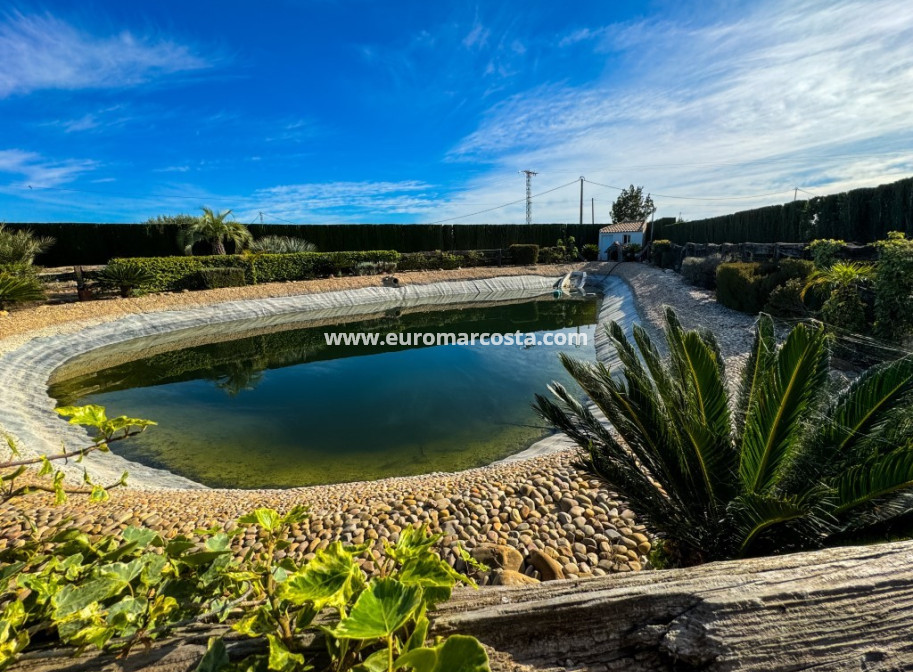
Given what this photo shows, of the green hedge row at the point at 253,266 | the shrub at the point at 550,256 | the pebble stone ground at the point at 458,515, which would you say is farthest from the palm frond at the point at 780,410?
the shrub at the point at 550,256

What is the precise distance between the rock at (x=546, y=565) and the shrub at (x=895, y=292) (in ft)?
20.5

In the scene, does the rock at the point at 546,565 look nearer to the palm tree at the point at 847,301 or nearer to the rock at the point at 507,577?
the rock at the point at 507,577

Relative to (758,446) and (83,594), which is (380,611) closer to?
(83,594)

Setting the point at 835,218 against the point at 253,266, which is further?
the point at 253,266

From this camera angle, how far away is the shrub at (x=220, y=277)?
18.0 m

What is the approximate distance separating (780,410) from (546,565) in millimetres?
1988

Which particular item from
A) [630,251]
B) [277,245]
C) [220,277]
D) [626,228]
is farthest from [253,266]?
[626,228]

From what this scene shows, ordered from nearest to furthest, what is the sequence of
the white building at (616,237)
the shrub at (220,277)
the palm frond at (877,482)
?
the palm frond at (877,482) < the shrub at (220,277) < the white building at (616,237)

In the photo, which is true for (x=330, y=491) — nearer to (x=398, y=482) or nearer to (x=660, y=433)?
(x=398, y=482)

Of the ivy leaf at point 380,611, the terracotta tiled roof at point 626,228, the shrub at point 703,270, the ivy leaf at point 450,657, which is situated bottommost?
the ivy leaf at point 450,657

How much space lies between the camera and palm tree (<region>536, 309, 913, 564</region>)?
6.60 ft

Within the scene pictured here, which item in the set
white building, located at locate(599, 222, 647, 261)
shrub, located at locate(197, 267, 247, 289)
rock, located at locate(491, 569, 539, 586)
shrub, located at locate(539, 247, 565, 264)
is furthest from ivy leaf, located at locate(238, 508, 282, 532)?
white building, located at locate(599, 222, 647, 261)

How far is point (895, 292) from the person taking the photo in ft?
19.0

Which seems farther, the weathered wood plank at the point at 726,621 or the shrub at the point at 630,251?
the shrub at the point at 630,251
